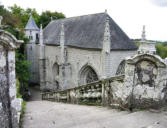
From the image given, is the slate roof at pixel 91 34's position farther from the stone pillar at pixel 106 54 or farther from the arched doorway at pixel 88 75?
the arched doorway at pixel 88 75

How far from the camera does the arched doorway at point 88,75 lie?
48.2 ft

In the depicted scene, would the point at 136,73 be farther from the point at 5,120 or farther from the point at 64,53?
the point at 64,53

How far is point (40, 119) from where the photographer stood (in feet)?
13.6

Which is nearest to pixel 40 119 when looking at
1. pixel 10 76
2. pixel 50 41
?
pixel 10 76

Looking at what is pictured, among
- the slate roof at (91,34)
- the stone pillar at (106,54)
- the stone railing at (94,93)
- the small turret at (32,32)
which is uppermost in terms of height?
the small turret at (32,32)

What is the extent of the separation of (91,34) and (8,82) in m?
12.4

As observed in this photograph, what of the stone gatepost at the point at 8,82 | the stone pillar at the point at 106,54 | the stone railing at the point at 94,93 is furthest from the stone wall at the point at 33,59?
the stone gatepost at the point at 8,82

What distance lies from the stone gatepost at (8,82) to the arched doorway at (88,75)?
38.1 ft

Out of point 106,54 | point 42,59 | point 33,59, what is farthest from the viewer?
point 33,59

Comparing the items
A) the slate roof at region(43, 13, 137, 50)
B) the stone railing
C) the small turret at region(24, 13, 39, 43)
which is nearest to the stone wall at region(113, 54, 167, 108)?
the stone railing

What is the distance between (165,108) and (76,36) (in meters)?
13.2

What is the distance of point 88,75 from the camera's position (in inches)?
603

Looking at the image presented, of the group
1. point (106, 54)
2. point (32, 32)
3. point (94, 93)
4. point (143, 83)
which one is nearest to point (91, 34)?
point (106, 54)

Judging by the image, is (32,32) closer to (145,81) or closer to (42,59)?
(42,59)
